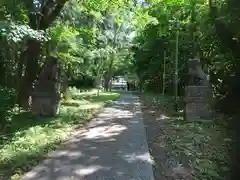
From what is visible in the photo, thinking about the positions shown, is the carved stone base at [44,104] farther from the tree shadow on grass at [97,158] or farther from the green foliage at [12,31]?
the green foliage at [12,31]

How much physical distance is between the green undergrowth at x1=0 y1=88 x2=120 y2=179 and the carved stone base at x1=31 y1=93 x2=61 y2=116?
40 centimetres

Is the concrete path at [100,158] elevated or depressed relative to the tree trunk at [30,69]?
depressed

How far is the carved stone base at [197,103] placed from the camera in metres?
13.3

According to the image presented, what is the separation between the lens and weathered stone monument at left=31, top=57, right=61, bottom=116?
13.2m

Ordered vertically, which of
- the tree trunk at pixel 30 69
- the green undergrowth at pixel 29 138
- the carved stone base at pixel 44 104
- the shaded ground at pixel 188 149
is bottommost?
the shaded ground at pixel 188 149

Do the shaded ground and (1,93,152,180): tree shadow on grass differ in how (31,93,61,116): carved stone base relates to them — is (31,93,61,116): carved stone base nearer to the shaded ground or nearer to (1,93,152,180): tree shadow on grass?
(1,93,152,180): tree shadow on grass

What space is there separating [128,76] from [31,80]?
152 feet

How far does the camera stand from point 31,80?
1455 cm

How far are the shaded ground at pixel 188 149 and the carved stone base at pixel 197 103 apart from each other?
27.5 inches

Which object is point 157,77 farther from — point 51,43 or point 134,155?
point 134,155

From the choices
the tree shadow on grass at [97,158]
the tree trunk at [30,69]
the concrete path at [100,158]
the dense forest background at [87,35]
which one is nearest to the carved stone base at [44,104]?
the dense forest background at [87,35]

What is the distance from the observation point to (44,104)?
43.5 ft

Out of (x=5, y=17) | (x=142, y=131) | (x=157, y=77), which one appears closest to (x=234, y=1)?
(x=142, y=131)

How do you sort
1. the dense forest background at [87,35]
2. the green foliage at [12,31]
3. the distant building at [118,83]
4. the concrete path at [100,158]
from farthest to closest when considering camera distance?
the distant building at [118,83] → the dense forest background at [87,35] → the green foliage at [12,31] → the concrete path at [100,158]
